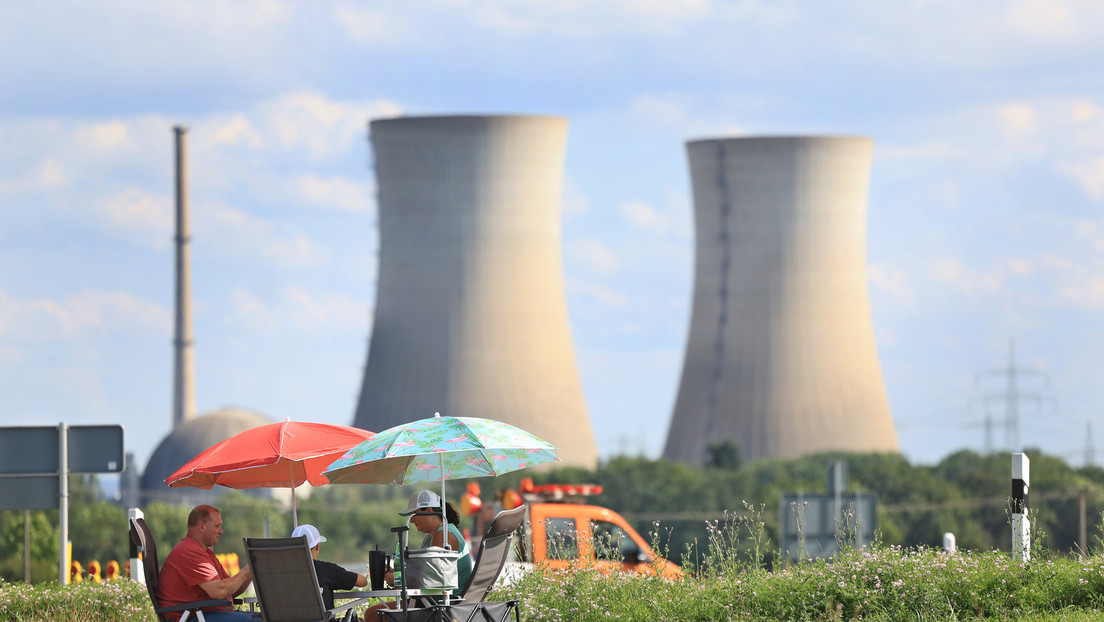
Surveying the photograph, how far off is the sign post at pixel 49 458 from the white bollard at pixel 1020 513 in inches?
208

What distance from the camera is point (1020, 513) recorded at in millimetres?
7562

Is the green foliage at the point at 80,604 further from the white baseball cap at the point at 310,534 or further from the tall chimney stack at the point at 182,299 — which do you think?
the tall chimney stack at the point at 182,299

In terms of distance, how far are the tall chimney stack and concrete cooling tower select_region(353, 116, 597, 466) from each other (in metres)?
15.4

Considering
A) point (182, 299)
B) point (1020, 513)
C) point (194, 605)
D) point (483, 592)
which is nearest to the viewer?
point (194, 605)

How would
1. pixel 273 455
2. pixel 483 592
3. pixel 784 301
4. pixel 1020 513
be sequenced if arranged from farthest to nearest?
1. pixel 784 301
2. pixel 273 455
3. pixel 1020 513
4. pixel 483 592

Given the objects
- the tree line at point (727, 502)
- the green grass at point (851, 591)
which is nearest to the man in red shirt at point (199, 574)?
the green grass at point (851, 591)

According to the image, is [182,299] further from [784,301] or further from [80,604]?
[80,604]

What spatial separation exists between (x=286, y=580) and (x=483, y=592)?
1.08 metres

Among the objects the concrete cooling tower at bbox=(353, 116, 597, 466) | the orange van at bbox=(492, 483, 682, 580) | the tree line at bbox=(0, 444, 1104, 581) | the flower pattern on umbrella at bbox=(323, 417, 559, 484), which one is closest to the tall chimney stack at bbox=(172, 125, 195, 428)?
the tree line at bbox=(0, 444, 1104, 581)

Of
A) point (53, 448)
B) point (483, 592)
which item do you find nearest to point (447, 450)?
point (483, 592)

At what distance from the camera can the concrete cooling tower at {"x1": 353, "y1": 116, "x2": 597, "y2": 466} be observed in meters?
31.9

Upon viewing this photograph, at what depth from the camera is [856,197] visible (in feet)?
115

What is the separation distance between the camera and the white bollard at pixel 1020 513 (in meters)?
7.46

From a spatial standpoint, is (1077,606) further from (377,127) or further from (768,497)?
(768,497)
